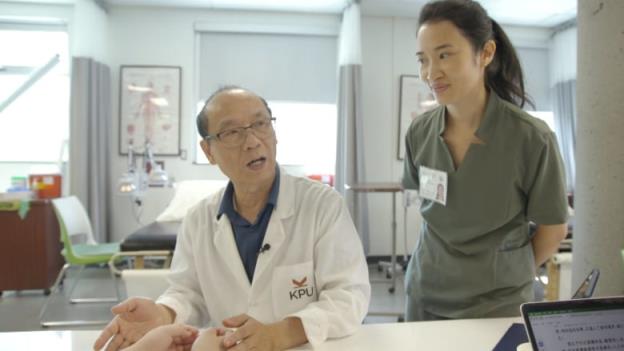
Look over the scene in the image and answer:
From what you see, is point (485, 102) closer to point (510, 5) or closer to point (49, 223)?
point (49, 223)

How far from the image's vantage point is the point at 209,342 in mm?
810

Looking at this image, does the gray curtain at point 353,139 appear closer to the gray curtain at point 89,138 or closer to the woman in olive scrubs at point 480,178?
the gray curtain at point 89,138

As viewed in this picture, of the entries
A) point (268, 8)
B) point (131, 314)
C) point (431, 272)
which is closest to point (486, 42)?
point (431, 272)

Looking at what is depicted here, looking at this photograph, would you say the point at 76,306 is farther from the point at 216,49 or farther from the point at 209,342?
the point at 209,342

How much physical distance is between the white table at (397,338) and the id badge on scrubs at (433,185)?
0.32m

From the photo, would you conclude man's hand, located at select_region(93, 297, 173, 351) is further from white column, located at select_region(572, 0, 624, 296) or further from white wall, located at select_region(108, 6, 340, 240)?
white wall, located at select_region(108, 6, 340, 240)

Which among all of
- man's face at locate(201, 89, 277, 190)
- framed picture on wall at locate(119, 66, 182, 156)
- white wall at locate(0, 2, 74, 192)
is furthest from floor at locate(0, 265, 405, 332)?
man's face at locate(201, 89, 277, 190)

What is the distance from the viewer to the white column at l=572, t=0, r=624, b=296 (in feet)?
3.75

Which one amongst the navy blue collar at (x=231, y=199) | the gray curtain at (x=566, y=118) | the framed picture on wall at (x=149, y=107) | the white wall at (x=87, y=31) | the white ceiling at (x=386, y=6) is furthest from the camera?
the gray curtain at (x=566, y=118)

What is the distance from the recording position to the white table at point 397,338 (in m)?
0.88

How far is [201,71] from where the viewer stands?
4602mm

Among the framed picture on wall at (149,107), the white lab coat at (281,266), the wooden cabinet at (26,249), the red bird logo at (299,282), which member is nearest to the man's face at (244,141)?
the white lab coat at (281,266)

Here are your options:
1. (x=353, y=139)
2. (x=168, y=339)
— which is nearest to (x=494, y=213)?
(x=168, y=339)

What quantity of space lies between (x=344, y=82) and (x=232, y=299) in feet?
11.7
